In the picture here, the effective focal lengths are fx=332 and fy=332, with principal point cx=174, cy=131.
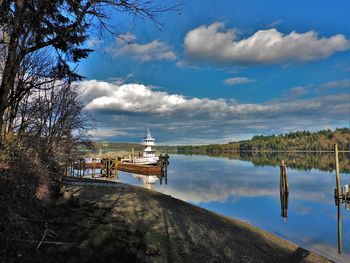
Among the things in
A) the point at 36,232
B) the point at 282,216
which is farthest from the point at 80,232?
the point at 282,216

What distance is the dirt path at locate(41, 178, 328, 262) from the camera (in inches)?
361

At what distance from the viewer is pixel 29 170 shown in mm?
11156

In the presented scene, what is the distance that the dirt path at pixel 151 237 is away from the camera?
9.16 metres

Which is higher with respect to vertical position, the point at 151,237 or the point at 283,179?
the point at 283,179

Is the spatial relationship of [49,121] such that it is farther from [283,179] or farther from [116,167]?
[116,167]

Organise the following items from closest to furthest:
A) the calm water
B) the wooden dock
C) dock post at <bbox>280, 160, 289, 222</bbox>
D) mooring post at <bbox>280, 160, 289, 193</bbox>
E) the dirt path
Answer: the dirt path, the calm water, dock post at <bbox>280, 160, 289, 222</bbox>, mooring post at <bbox>280, 160, 289, 193</bbox>, the wooden dock

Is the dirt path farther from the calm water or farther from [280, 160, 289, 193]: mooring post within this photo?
[280, 160, 289, 193]: mooring post

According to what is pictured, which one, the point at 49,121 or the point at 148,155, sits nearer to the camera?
the point at 49,121

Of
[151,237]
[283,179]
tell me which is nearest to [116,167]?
[283,179]

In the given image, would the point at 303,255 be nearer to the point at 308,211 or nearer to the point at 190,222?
the point at 190,222

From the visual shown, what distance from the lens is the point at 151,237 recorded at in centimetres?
1088

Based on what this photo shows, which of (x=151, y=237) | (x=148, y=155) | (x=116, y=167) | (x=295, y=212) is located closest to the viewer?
(x=151, y=237)

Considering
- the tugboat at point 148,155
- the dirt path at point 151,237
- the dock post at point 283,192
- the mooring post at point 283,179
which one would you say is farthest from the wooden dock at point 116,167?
the dirt path at point 151,237

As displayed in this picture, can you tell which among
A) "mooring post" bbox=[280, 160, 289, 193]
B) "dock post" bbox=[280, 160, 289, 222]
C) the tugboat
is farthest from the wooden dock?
"dock post" bbox=[280, 160, 289, 222]
